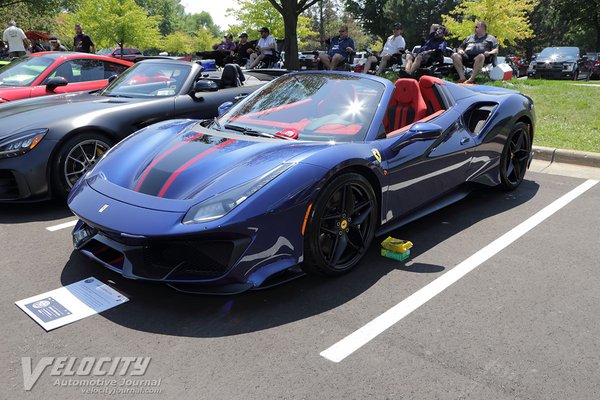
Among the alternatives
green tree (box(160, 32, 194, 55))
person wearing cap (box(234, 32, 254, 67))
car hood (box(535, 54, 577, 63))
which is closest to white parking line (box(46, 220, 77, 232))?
person wearing cap (box(234, 32, 254, 67))

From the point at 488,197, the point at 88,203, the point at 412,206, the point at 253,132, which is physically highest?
the point at 253,132

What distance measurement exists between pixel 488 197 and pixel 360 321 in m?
2.80

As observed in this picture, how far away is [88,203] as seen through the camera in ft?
9.77

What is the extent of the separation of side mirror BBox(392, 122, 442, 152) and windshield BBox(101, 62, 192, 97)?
9.51 feet

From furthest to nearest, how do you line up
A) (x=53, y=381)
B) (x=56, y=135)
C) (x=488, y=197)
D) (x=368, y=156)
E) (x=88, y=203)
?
1. (x=488, y=197)
2. (x=56, y=135)
3. (x=368, y=156)
4. (x=88, y=203)
5. (x=53, y=381)

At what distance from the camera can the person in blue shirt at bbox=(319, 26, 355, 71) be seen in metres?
12.1

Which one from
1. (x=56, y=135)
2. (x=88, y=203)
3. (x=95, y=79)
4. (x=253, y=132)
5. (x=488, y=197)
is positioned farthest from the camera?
(x=95, y=79)

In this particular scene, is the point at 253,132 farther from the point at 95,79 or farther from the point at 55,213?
the point at 95,79

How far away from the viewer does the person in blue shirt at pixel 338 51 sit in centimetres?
1207

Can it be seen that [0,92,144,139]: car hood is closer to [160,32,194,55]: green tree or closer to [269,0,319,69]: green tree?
[269,0,319,69]: green tree

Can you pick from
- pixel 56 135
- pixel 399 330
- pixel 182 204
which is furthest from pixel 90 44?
pixel 399 330

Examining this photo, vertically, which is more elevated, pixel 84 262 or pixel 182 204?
pixel 182 204

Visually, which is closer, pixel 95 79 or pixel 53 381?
pixel 53 381

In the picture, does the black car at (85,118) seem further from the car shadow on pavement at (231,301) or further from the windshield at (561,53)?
the windshield at (561,53)
